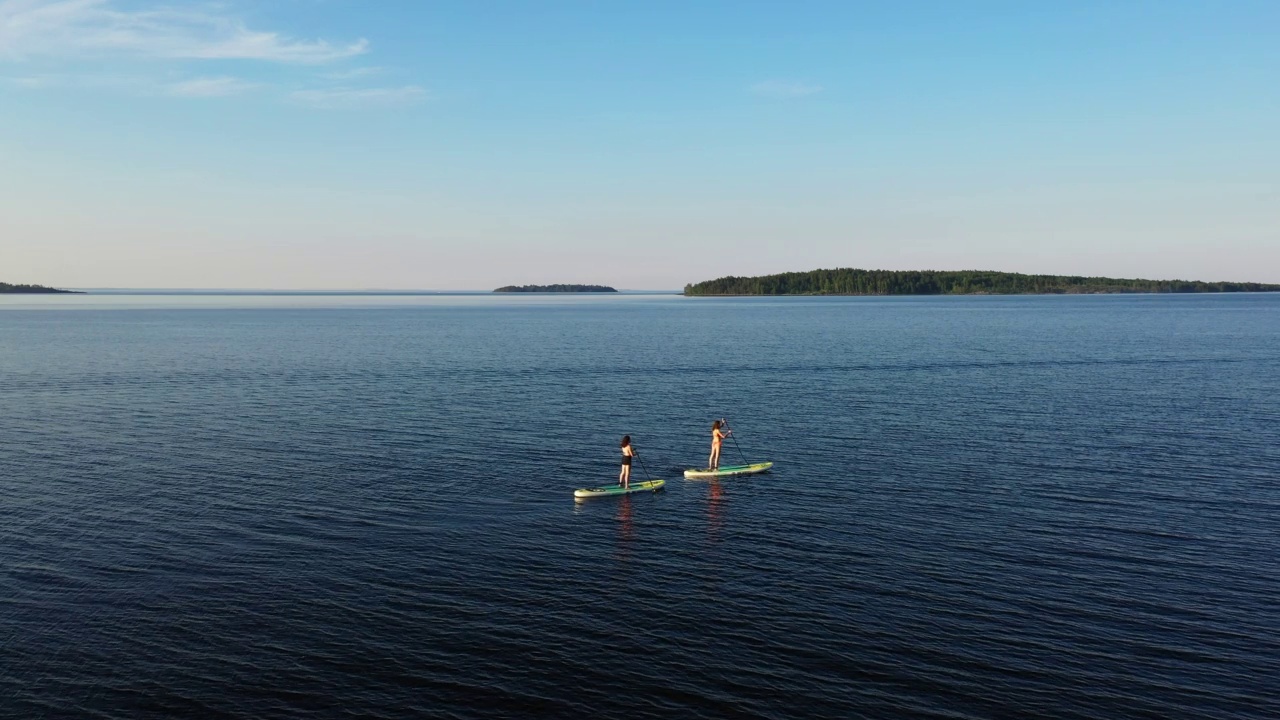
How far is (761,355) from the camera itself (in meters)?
110

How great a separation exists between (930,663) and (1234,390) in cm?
6398

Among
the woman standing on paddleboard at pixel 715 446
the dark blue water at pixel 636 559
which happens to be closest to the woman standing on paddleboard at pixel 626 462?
the dark blue water at pixel 636 559

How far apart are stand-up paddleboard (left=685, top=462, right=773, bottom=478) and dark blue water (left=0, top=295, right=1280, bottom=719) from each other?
43.8 inches

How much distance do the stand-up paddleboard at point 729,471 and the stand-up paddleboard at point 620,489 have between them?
113 inches

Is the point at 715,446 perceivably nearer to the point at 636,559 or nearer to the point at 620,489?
the point at 620,489

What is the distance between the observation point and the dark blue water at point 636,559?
2170cm

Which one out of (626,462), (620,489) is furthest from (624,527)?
(626,462)

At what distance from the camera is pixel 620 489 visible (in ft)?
128

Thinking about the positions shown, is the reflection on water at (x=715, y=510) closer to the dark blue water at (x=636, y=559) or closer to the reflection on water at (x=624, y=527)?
the dark blue water at (x=636, y=559)

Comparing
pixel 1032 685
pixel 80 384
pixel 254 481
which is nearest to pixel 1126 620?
A: pixel 1032 685

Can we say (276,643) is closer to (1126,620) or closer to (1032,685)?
(1032,685)

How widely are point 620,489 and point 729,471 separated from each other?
6.95 meters

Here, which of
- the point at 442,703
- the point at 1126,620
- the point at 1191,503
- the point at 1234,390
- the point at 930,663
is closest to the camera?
the point at 442,703

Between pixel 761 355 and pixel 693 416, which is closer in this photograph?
pixel 693 416
